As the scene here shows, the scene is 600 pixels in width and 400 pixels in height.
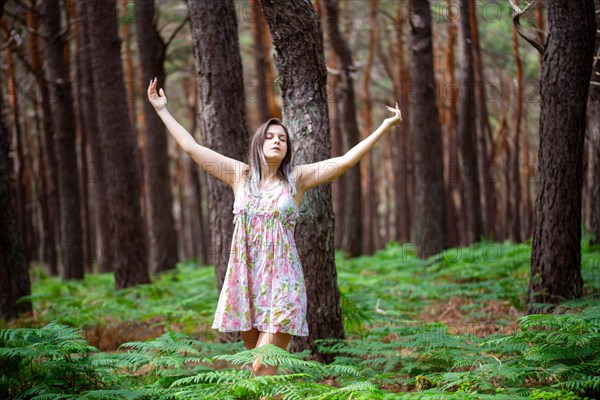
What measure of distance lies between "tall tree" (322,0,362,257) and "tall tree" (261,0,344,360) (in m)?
8.96

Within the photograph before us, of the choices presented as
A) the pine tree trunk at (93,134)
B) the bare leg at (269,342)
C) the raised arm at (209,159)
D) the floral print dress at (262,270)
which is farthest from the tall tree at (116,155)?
the bare leg at (269,342)

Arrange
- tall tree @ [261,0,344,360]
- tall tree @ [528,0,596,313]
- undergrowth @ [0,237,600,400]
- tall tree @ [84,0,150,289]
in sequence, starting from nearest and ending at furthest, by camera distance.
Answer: undergrowth @ [0,237,600,400] → tall tree @ [261,0,344,360] → tall tree @ [528,0,596,313] → tall tree @ [84,0,150,289]

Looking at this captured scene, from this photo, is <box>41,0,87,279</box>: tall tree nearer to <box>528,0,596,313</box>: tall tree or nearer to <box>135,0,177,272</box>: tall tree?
<box>135,0,177,272</box>: tall tree

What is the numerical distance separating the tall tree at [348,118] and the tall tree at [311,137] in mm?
8956

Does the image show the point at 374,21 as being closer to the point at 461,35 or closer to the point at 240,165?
the point at 461,35

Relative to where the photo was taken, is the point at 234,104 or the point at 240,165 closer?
the point at 240,165

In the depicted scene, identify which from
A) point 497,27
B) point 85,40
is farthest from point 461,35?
point 85,40

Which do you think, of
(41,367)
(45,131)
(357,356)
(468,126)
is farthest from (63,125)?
(41,367)

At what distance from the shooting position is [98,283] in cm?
1364

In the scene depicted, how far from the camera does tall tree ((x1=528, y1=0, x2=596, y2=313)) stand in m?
6.41

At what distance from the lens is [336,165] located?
16.3ft

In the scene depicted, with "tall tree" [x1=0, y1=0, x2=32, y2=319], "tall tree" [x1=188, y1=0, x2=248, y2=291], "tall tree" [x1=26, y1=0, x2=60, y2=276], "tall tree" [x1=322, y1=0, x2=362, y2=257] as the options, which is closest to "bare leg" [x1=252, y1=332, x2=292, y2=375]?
"tall tree" [x1=188, y1=0, x2=248, y2=291]

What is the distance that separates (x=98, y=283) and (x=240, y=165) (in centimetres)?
963

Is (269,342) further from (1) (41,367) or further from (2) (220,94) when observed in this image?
(2) (220,94)
